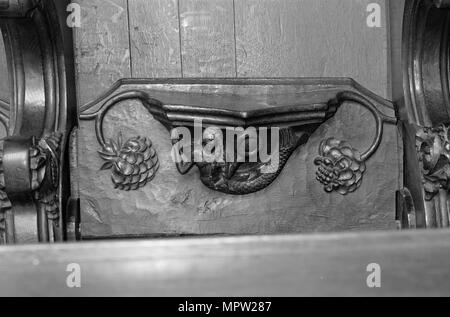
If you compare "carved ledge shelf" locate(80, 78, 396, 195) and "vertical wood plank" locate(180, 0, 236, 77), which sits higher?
"vertical wood plank" locate(180, 0, 236, 77)

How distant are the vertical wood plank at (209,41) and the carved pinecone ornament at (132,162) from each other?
0.52ft

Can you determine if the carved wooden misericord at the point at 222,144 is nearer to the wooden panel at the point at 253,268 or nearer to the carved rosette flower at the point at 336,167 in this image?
the carved rosette flower at the point at 336,167

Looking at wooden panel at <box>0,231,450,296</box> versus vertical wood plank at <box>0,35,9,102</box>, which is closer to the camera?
wooden panel at <box>0,231,450,296</box>

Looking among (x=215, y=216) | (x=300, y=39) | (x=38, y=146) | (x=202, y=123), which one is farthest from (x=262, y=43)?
(x=38, y=146)

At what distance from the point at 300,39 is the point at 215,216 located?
1.18 feet

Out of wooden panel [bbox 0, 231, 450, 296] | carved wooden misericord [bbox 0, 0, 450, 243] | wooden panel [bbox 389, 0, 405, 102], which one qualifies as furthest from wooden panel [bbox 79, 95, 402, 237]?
wooden panel [bbox 0, 231, 450, 296]

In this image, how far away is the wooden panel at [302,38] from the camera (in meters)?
1.21

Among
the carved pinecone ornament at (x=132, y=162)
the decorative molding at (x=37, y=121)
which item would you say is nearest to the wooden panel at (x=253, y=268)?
the decorative molding at (x=37, y=121)

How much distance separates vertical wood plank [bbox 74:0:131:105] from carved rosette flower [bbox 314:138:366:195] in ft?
1.27

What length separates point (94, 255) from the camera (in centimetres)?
60

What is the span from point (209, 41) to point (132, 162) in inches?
10.3

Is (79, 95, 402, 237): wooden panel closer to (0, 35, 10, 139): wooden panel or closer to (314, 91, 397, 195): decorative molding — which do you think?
(314, 91, 397, 195): decorative molding

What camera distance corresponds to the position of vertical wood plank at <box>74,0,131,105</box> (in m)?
1.19

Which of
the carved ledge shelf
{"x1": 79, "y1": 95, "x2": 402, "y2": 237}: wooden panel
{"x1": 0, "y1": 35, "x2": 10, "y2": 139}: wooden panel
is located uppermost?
{"x1": 0, "y1": 35, "x2": 10, "y2": 139}: wooden panel
